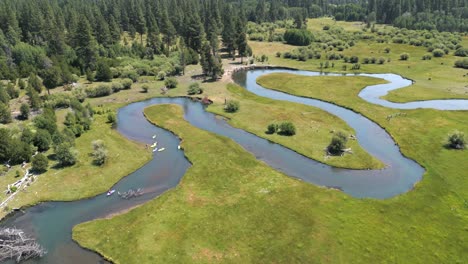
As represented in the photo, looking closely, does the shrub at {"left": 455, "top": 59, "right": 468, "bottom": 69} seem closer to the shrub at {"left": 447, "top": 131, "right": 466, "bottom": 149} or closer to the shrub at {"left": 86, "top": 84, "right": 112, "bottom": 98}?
the shrub at {"left": 447, "top": 131, "right": 466, "bottom": 149}

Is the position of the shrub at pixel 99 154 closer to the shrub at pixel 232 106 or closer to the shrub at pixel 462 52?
the shrub at pixel 232 106

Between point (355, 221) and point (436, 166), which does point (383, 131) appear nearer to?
point (436, 166)

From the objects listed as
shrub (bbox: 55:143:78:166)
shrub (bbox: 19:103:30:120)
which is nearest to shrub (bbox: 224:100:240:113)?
shrub (bbox: 55:143:78:166)

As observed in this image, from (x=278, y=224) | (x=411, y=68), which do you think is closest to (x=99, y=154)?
(x=278, y=224)

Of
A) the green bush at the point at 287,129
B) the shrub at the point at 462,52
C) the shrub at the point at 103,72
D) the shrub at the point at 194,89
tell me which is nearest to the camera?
the green bush at the point at 287,129

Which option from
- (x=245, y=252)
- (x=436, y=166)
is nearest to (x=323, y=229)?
(x=245, y=252)

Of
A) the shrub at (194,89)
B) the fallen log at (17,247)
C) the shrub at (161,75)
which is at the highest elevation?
the shrub at (161,75)

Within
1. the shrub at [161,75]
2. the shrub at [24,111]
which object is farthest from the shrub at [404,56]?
the shrub at [24,111]
